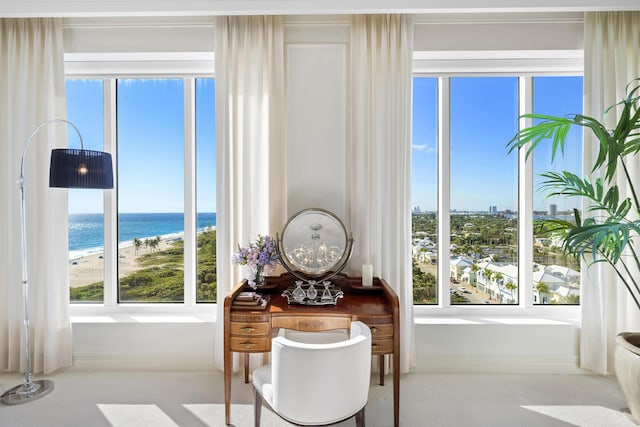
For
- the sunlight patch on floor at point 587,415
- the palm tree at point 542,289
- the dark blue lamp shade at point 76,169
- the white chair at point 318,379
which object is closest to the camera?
the white chair at point 318,379

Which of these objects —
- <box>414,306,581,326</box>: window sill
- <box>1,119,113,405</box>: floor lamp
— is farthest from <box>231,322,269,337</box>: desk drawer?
<box>414,306,581,326</box>: window sill

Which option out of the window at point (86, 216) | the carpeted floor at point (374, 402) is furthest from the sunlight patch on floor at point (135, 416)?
the window at point (86, 216)

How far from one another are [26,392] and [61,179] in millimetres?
1498

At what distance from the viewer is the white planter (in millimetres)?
1851

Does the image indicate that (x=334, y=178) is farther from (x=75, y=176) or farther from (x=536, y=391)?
(x=536, y=391)

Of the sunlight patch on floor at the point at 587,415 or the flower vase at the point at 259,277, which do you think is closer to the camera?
the sunlight patch on floor at the point at 587,415

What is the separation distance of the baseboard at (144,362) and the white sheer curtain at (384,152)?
59.8 inches

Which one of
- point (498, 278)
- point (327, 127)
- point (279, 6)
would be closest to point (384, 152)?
point (327, 127)

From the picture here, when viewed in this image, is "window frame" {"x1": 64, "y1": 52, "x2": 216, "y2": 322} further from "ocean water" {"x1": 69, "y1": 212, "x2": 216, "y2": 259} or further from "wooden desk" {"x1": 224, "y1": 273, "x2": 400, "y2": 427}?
"wooden desk" {"x1": 224, "y1": 273, "x2": 400, "y2": 427}

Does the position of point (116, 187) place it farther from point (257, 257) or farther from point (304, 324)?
point (304, 324)

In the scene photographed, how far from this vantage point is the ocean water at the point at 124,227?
2.79 m

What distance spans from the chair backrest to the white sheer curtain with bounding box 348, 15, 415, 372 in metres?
1.01

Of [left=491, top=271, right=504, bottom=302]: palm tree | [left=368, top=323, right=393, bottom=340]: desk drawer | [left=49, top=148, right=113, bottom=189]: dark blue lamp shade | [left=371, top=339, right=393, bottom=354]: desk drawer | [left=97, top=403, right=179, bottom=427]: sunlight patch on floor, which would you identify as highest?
[left=49, top=148, right=113, bottom=189]: dark blue lamp shade

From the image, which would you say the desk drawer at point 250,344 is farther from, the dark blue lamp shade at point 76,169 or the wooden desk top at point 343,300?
the dark blue lamp shade at point 76,169
